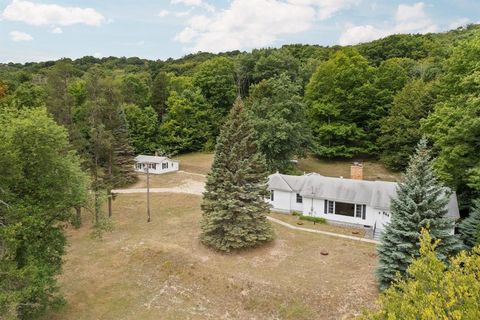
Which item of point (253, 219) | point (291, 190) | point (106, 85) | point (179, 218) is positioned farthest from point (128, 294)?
point (106, 85)

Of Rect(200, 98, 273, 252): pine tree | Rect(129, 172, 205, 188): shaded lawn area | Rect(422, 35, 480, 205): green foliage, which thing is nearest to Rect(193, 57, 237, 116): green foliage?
Rect(129, 172, 205, 188): shaded lawn area

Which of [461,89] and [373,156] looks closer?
[461,89]

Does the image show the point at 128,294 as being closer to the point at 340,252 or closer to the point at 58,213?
the point at 58,213

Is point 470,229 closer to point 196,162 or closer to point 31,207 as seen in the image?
point 31,207

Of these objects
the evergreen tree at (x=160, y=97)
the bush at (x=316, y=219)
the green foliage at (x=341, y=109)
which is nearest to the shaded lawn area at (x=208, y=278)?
the bush at (x=316, y=219)

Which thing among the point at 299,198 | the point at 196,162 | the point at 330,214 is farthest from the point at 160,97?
the point at 330,214
